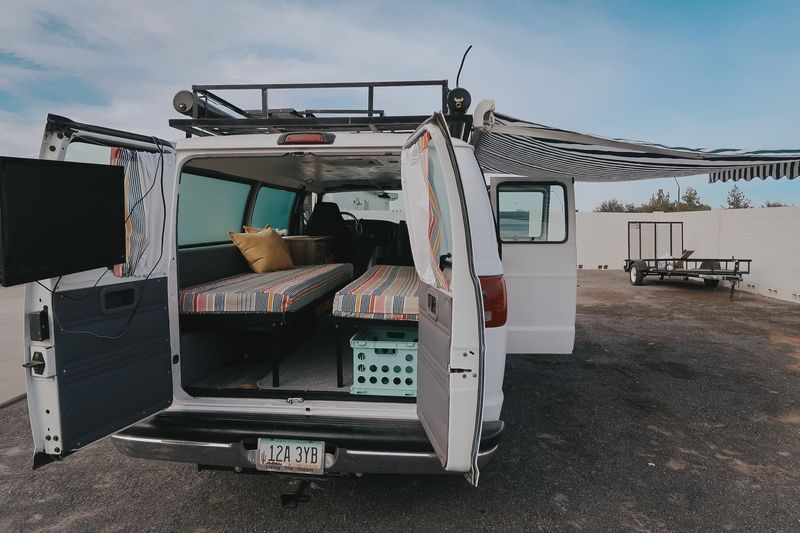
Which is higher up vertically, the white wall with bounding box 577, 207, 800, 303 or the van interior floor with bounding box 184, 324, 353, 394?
the white wall with bounding box 577, 207, 800, 303

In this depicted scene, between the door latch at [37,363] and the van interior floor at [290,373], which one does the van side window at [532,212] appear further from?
the door latch at [37,363]

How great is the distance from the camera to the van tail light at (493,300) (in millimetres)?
2189

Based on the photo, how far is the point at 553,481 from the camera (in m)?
3.01

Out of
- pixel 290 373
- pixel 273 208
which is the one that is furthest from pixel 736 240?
pixel 290 373

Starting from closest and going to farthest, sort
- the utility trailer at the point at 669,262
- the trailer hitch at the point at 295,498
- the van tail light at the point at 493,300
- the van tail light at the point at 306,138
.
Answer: the van tail light at the point at 493,300 → the van tail light at the point at 306,138 → the trailer hitch at the point at 295,498 → the utility trailer at the point at 669,262

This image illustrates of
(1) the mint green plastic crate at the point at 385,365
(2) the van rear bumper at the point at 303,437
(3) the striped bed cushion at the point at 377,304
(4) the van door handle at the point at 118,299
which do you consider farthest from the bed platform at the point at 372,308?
(4) the van door handle at the point at 118,299

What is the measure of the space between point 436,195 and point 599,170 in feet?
13.4

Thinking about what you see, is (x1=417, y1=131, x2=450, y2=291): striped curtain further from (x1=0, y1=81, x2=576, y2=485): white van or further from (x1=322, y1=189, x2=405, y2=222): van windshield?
(x1=322, y1=189, x2=405, y2=222): van windshield

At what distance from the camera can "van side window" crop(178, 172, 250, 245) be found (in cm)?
353

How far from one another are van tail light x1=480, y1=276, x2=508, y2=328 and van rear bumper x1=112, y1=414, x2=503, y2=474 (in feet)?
1.72

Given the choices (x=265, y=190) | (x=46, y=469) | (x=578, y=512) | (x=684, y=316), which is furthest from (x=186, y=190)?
(x=684, y=316)

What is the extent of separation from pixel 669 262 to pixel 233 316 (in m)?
12.5

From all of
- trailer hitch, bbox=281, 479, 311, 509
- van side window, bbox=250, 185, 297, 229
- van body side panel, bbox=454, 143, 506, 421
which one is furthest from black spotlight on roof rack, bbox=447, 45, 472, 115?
van side window, bbox=250, 185, 297, 229

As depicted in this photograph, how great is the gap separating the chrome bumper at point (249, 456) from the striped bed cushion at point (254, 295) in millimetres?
814
